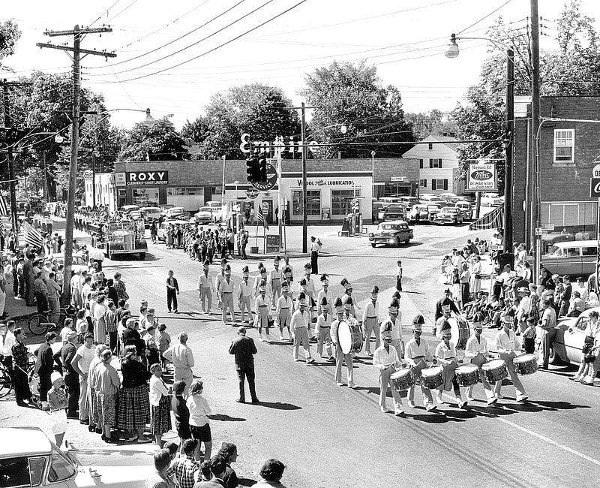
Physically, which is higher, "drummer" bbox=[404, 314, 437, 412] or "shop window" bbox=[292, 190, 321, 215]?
"shop window" bbox=[292, 190, 321, 215]

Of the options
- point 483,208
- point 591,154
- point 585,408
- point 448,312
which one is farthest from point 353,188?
point 585,408

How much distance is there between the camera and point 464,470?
11.9 m

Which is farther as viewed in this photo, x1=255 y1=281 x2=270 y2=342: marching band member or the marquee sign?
the marquee sign

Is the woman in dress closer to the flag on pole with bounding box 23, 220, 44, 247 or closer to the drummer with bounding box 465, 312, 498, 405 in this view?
the drummer with bounding box 465, 312, 498, 405

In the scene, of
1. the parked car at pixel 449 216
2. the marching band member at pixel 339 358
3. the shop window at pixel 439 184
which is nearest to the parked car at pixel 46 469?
the marching band member at pixel 339 358

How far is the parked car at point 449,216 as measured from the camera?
206 ft

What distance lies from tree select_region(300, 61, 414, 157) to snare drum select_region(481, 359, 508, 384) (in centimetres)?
8308

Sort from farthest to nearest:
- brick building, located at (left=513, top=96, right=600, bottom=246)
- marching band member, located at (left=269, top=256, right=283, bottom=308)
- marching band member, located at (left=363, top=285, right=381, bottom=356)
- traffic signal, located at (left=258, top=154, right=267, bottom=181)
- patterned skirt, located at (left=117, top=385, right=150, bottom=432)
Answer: traffic signal, located at (left=258, top=154, right=267, bottom=181) → brick building, located at (left=513, top=96, right=600, bottom=246) → marching band member, located at (left=269, top=256, right=283, bottom=308) → marching band member, located at (left=363, top=285, right=381, bottom=356) → patterned skirt, located at (left=117, top=385, right=150, bottom=432)

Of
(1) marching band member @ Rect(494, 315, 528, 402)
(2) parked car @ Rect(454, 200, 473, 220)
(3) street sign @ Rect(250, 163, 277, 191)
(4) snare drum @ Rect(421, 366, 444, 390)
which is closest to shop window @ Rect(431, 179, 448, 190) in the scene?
(2) parked car @ Rect(454, 200, 473, 220)

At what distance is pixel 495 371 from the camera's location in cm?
1534

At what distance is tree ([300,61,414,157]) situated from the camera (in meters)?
101

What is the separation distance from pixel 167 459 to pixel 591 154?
3287 cm

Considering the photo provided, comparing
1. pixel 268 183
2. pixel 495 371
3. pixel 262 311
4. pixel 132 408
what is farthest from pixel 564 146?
pixel 132 408

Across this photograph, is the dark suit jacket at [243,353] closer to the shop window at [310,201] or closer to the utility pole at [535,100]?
the utility pole at [535,100]
